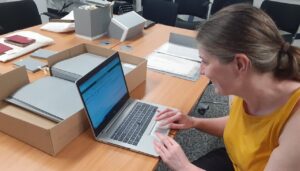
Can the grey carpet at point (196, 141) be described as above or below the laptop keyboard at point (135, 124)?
below

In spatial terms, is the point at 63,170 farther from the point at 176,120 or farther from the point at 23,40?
the point at 23,40

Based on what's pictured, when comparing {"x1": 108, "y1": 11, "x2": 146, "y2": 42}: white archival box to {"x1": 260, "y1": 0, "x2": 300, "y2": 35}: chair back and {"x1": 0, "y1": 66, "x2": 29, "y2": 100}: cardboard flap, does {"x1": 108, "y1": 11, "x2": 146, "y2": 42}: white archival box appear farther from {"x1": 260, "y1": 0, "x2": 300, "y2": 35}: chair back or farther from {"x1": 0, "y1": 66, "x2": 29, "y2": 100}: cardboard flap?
{"x1": 260, "y1": 0, "x2": 300, "y2": 35}: chair back

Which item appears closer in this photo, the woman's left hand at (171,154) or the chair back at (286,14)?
the woman's left hand at (171,154)

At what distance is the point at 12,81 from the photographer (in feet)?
3.58

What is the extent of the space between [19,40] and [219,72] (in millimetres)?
1430

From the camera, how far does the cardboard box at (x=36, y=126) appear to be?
35.6 inches

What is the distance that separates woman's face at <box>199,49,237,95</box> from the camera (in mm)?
858

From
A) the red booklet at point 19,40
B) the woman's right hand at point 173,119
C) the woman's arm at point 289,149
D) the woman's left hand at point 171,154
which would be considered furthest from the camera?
the red booklet at point 19,40

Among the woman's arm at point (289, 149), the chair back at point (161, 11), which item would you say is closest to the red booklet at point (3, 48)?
the woman's arm at point (289, 149)

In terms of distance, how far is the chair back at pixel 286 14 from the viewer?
2.99 meters

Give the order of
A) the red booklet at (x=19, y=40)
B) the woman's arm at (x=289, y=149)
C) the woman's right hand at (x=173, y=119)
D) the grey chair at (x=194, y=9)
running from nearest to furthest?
1. the woman's arm at (x=289, y=149)
2. the woman's right hand at (x=173, y=119)
3. the red booklet at (x=19, y=40)
4. the grey chair at (x=194, y=9)

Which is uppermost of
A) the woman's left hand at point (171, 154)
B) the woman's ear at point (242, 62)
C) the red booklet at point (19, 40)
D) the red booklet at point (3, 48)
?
the woman's ear at point (242, 62)

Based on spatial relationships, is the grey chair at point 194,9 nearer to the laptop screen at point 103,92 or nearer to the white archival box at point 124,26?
the white archival box at point 124,26

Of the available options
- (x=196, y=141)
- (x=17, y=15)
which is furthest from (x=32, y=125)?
(x=17, y=15)
